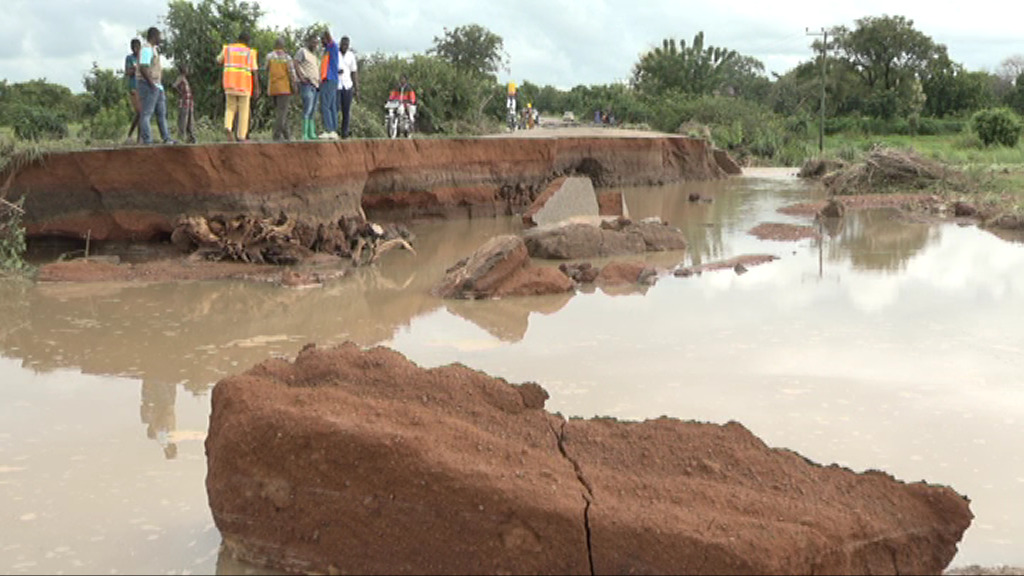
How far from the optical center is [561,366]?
20.5ft

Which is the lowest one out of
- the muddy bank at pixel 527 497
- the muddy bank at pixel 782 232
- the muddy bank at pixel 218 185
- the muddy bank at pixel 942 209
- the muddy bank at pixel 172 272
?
the muddy bank at pixel 527 497

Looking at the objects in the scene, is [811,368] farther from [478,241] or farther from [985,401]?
[478,241]

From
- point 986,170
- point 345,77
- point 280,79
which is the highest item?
point 345,77

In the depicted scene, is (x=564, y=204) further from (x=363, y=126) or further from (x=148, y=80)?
(x=363, y=126)

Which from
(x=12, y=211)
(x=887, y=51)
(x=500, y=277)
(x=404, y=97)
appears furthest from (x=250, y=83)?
(x=887, y=51)

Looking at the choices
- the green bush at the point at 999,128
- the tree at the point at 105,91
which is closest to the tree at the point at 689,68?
the green bush at the point at 999,128

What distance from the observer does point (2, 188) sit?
10.4 meters

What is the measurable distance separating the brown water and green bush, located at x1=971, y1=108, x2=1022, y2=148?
21244 millimetres

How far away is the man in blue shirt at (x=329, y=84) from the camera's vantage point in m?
12.4

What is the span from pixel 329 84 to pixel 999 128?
24006 millimetres

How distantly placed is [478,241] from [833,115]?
39977mm

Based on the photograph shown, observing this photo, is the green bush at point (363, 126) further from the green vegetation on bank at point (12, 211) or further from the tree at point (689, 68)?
the tree at point (689, 68)

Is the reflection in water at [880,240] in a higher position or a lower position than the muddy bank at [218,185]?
lower

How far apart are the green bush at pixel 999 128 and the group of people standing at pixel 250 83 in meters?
23.2
